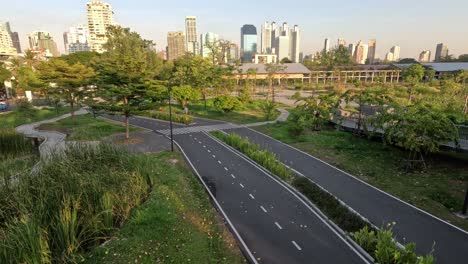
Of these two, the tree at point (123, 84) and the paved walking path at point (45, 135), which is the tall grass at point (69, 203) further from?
the paved walking path at point (45, 135)

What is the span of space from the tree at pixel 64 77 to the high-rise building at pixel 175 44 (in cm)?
14769

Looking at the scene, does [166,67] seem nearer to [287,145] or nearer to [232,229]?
[287,145]

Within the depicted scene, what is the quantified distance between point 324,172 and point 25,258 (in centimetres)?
1742

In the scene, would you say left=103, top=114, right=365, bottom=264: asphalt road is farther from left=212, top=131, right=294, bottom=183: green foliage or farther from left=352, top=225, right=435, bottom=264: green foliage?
left=352, top=225, right=435, bottom=264: green foliage

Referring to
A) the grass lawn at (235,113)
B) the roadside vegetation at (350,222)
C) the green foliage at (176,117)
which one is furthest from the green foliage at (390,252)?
the green foliage at (176,117)

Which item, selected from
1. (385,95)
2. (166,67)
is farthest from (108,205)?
(166,67)

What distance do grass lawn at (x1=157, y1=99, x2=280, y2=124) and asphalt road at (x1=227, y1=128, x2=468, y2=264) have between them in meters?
17.8

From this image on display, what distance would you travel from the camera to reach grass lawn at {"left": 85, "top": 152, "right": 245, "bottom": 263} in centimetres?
1001

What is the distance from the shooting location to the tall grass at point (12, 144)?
997 inches

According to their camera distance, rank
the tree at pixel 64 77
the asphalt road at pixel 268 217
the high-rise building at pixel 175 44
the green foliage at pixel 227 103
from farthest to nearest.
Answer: the high-rise building at pixel 175 44
the green foliage at pixel 227 103
the tree at pixel 64 77
the asphalt road at pixel 268 217

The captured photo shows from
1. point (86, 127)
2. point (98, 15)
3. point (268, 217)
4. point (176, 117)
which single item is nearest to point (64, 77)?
point (86, 127)

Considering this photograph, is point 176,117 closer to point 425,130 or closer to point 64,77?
point 64,77

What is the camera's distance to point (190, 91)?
41.7 meters

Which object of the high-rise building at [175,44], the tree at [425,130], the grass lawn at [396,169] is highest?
the high-rise building at [175,44]
